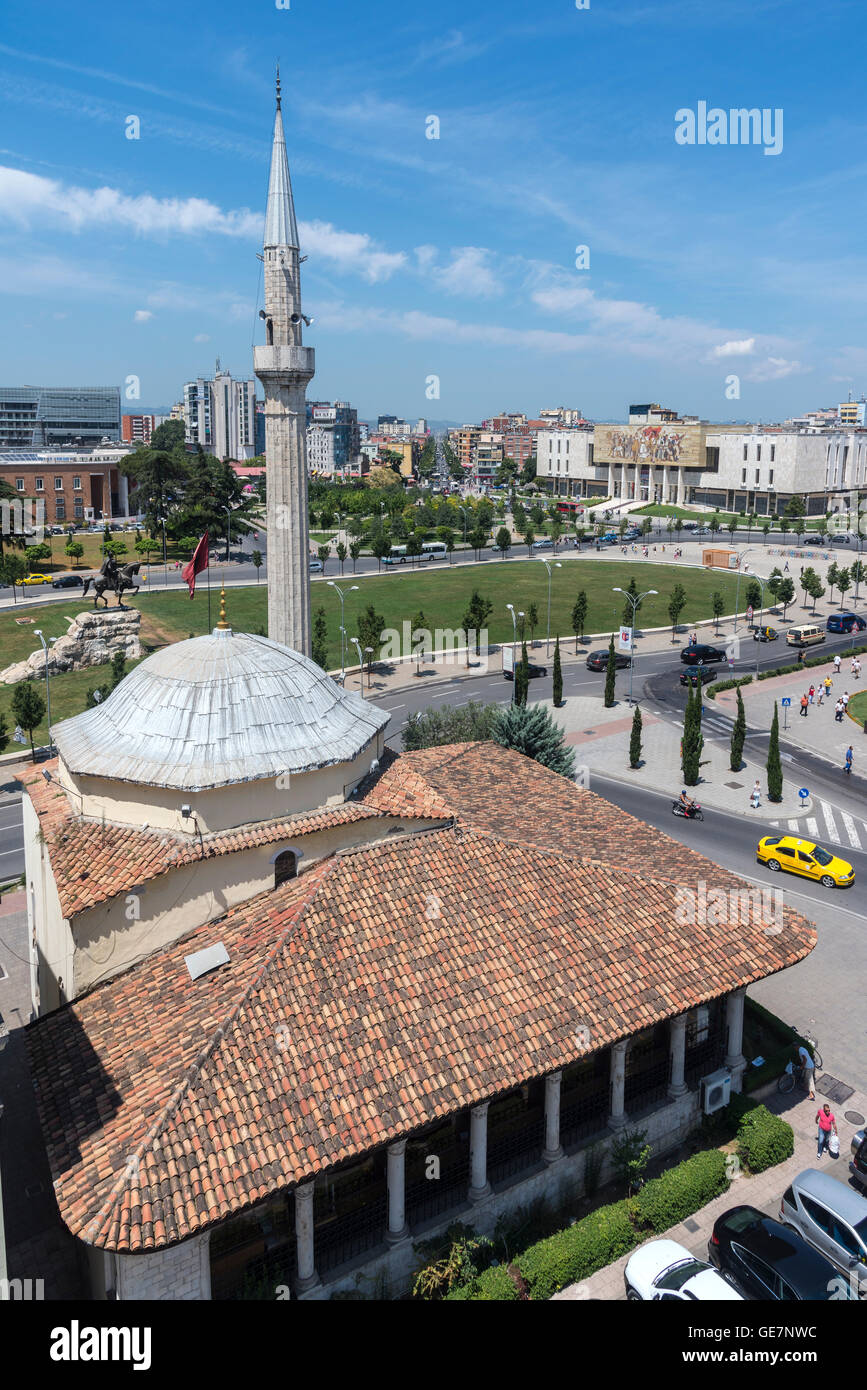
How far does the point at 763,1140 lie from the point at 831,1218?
263cm

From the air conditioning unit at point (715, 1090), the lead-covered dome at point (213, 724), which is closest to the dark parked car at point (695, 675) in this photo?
the air conditioning unit at point (715, 1090)

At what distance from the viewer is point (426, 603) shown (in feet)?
309

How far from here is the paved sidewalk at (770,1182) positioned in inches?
785

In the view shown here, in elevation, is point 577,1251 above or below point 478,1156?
below

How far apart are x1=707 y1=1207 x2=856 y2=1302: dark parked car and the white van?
65.0 m

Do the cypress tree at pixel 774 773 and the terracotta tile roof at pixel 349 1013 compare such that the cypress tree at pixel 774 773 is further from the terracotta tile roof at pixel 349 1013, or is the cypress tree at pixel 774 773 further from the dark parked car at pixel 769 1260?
the dark parked car at pixel 769 1260

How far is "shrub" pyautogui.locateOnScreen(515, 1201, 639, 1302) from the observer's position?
19.4 meters

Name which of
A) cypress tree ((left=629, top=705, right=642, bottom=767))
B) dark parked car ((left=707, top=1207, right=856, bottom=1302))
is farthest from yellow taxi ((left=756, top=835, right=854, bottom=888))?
dark parked car ((left=707, top=1207, right=856, bottom=1302))

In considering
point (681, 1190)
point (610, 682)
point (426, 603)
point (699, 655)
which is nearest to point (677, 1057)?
point (681, 1190)

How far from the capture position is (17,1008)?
28703mm

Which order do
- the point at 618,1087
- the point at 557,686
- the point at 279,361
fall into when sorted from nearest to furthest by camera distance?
1. the point at 618,1087
2. the point at 279,361
3. the point at 557,686

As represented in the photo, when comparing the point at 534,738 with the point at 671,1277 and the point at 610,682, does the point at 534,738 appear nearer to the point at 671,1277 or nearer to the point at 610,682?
the point at 610,682

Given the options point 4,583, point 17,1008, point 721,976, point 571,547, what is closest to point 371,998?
point 721,976

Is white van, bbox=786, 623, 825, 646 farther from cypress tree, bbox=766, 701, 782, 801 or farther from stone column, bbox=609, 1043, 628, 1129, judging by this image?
stone column, bbox=609, 1043, 628, 1129
